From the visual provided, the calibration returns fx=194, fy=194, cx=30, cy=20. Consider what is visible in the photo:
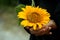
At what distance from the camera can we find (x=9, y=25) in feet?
9.25

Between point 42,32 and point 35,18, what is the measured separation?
0.13 meters

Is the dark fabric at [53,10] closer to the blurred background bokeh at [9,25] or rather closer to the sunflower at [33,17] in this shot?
the sunflower at [33,17]

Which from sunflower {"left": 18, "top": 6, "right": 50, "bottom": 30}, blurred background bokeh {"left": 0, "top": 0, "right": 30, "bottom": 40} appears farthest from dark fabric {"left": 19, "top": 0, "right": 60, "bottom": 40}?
blurred background bokeh {"left": 0, "top": 0, "right": 30, "bottom": 40}

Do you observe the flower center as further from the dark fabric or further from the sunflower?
the dark fabric

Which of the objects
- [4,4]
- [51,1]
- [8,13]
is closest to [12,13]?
[8,13]

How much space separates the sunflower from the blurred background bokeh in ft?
5.63

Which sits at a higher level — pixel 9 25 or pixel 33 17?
pixel 33 17

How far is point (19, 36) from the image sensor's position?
8.33 feet

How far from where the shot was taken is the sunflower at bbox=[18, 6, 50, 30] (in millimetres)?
704

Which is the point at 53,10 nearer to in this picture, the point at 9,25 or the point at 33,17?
the point at 33,17

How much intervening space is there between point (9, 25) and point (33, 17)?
6.93 feet

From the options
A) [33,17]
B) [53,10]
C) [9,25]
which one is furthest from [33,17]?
[9,25]

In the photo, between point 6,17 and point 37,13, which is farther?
point 6,17

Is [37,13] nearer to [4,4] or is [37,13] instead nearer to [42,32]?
[42,32]
